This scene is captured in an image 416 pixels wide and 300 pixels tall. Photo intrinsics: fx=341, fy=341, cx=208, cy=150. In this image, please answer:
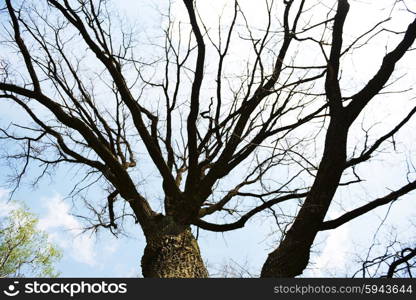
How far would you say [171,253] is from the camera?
358 cm

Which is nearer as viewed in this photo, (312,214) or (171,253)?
(312,214)

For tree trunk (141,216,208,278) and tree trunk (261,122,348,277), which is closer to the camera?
tree trunk (261,122,348,277)

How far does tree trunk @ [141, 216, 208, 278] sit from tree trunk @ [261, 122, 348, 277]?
111cm

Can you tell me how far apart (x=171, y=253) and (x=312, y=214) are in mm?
1698

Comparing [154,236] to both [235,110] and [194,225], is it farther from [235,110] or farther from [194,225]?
[235,110]

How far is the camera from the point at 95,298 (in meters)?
3.02

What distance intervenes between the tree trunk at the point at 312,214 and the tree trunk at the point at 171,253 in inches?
43.5

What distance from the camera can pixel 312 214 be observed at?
8.18 feet

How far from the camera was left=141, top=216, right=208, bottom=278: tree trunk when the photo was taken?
11.3 feet

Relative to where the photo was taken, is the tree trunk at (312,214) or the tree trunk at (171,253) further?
the tree trunk at (171,253)

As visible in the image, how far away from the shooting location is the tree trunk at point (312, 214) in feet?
8.25

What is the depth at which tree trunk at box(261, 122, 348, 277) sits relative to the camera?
2516 mm

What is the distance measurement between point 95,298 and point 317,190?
84.0 inches

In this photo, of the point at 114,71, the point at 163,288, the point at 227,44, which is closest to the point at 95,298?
the point at 163,288
